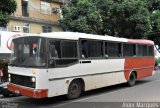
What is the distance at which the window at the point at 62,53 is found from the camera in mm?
11258

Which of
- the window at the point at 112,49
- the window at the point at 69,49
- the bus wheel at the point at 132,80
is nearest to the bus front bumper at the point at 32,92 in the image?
the window at the point at 69,49

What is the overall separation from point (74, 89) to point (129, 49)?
5369 millimetres

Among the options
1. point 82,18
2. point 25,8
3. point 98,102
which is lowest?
point 98,102

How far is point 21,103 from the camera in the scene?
11805 mm

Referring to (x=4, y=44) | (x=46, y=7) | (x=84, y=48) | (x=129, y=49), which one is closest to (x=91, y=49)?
(x=84, y=48)

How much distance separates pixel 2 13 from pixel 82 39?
15.4ft

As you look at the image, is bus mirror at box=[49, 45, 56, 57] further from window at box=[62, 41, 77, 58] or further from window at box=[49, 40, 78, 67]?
window at box=[62, 41, 77, 58]

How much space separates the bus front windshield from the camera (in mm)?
10938

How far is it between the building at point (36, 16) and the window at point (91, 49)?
11.3m

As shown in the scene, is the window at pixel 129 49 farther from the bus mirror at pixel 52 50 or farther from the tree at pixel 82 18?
the tree at pixel 82 18

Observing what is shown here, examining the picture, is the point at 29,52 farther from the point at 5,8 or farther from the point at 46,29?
the point at 46,29

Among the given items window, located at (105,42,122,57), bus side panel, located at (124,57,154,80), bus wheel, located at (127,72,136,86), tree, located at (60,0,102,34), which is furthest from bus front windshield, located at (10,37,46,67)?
tree, located at (60,0,102,34)

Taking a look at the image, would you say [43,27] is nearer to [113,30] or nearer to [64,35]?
[113,30]

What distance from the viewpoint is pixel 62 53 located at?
11.8m
